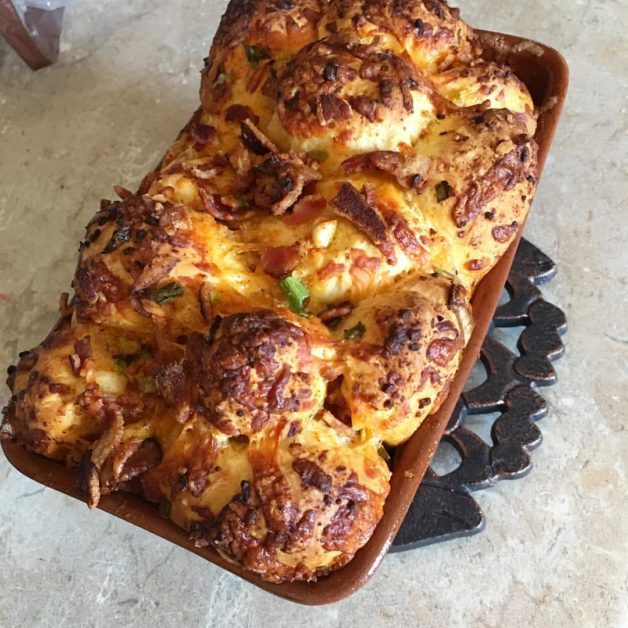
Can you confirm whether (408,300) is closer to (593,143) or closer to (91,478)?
(91,478)

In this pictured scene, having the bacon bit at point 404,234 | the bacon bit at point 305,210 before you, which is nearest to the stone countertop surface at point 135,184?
the bacon bit at point 404,234

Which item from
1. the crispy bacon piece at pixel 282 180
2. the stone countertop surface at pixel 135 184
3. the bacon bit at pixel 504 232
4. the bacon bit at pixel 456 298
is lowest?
the stone countertop surface at pixel 135 184

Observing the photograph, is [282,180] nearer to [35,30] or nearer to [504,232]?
[504,232]

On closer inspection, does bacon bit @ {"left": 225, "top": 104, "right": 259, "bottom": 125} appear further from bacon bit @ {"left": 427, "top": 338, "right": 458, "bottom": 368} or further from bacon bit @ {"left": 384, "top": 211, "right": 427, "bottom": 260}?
bacon bit @ {"left": 427, "top": 338, "right": 458, "bottom": 368}

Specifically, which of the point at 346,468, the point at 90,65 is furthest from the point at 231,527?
the point at 90,65

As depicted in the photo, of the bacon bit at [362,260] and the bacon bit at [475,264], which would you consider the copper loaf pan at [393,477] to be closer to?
the bacon bit at [475,264]
